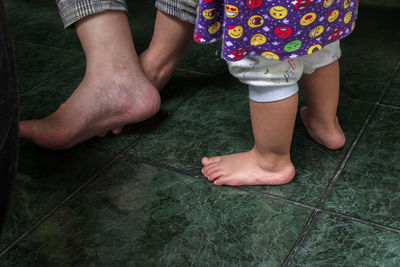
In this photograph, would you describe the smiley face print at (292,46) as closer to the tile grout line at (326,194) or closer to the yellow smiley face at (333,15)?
the yellow smiley face at (333,15)

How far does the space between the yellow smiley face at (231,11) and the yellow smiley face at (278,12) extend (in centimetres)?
5

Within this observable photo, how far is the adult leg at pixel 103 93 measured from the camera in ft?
3.52

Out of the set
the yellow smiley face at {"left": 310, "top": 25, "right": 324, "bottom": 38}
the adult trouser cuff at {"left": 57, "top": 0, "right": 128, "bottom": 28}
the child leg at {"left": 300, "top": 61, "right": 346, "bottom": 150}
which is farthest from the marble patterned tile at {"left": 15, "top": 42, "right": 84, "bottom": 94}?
the yellow smiley face at {"left": 310, "top": 25, "right": 324, "bottom": 38}

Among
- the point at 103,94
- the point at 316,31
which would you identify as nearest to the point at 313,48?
the point at 316,31

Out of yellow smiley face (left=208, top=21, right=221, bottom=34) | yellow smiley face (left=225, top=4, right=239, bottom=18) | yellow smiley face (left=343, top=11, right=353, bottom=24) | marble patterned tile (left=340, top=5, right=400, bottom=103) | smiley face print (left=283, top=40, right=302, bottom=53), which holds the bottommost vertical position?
marble patterned tile (left=340, top=5, right=400, bottom=103)

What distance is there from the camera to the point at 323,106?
104 cm

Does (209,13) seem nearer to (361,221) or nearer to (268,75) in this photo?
(268,75)

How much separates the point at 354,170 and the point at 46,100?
85 centimetres

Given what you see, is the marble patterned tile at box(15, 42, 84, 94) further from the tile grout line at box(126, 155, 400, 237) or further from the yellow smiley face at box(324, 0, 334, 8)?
the yellow smiley face at box(324, 0, 334, 8)

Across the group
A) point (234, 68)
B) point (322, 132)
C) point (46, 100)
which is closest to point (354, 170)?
point (322, 132)

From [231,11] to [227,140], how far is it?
0.45 m

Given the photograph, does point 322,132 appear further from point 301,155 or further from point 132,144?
point 132,144

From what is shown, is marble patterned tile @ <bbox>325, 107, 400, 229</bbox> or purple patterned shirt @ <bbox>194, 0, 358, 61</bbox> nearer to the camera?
purple patterned shirt @ <bbox>194, 0, 358, 61</bbox>

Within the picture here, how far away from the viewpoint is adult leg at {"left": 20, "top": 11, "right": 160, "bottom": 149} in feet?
3.52
